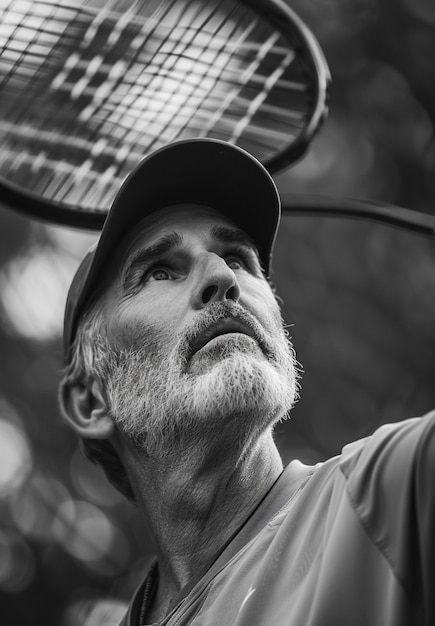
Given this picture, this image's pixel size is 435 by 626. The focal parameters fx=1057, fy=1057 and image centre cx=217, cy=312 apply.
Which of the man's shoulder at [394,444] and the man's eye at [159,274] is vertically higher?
the man's shoulder at [394,444]

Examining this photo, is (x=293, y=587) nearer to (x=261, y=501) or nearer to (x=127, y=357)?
(x=261, y=501)

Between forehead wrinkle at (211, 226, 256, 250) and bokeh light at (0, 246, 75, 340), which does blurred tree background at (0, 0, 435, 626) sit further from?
forehead wrinkle at (211, 226, 256, 250)

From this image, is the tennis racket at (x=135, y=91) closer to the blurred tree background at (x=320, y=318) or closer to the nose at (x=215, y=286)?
the nose at (x=215, y=286)

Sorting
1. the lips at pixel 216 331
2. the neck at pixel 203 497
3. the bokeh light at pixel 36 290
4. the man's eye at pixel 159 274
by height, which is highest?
the lips at pixel 216 331

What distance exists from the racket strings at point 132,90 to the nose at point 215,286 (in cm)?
59

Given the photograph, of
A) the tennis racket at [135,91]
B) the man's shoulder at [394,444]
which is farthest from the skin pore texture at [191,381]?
the man's shoulder at [394,444]

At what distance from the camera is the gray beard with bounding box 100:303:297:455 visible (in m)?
2.29

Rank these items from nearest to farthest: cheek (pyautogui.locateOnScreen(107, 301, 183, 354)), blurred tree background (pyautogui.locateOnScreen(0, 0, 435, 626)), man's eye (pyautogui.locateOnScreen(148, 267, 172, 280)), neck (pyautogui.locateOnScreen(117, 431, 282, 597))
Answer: neck (pyautogui.locateOnScreen(117, 431, 282, 597))
cheek (pyautogui.locateOnScreen(107, 301, 183, 354))
man's eye (pyautogui.locateOnScreen(148, 267, 172, 280))
blurred tree background (pyautogui.locateOnScreen(0, 0, 435, 626))

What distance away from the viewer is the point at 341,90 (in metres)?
8.04

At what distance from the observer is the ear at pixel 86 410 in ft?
9.05

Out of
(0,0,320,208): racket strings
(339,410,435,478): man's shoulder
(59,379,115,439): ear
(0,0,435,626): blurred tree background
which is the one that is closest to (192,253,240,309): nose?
(59,379,115,439): ear

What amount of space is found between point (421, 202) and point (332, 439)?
71.4 inches

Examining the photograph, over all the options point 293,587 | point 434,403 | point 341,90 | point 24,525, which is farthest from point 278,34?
point 24,525

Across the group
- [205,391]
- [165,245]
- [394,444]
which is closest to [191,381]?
[205,391]
